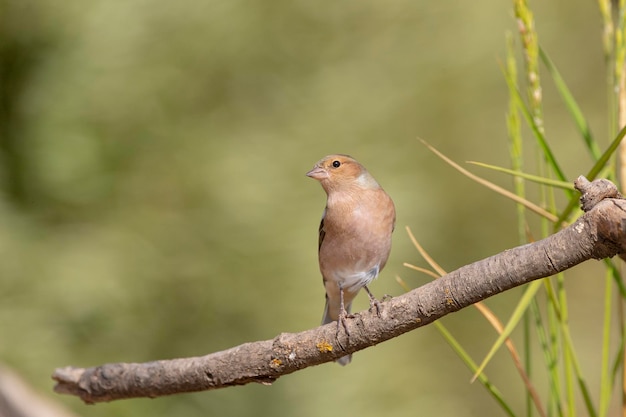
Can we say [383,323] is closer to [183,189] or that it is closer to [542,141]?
[542,141]

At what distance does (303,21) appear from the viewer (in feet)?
17.6

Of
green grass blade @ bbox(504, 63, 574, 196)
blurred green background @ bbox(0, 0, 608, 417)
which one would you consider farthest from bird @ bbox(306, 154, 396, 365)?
blurred green background @ bbox(0, 0, 608, 417)

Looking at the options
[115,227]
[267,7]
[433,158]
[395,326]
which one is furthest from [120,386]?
[433,158]

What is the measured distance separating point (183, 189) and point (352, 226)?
7.85 ft

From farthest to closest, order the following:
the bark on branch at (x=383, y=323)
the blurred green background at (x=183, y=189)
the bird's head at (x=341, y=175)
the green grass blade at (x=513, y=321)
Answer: the blurred green background at (x=183, y=189) < the bird's head at (x=341, y=175) < the green grass blade at (x=513, y=321) < the bark on branch at (x=383, y=323)

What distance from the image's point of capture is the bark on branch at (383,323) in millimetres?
1362

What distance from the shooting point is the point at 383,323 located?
170 centimetres

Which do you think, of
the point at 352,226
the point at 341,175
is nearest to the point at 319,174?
the point at 341,175

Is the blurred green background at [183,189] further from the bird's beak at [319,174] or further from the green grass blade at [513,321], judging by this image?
the green grass blade at [513,321]

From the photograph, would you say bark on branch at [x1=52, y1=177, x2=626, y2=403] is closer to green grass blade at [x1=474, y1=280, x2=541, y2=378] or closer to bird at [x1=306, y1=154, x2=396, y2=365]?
green grass blade at [x1=474, y1=280, x2=541, y2=378]

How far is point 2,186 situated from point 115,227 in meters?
0.71

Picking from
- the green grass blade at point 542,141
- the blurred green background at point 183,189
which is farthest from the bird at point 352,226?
the blurred green background at point 183,189

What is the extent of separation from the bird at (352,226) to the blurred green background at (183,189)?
6.48 feet

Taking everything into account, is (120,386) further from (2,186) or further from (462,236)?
(462,236)
